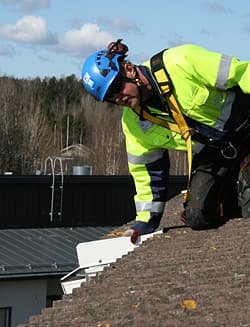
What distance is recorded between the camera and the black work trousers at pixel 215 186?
773 cm

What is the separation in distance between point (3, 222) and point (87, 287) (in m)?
15.9

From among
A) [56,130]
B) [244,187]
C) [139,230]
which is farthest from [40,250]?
[56,130]

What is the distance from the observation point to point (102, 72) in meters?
7.12

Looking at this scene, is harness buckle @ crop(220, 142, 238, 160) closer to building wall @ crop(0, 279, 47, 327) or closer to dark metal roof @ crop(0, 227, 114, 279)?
dark metal roof @ crop(0, 227, 114, 279)

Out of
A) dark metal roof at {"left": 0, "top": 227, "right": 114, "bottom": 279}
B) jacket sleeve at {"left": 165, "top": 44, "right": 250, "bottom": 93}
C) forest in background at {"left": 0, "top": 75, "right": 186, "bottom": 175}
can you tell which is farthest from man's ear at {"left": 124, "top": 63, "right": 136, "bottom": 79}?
forest in background at {"left": 0, "top": 75, "right": 186, "bottom": 175}

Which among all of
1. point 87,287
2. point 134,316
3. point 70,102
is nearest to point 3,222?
point 87,287

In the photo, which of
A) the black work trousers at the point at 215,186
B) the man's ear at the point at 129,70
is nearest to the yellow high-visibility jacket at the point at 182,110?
the man's ear at the point at 129,70

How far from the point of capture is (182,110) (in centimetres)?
727

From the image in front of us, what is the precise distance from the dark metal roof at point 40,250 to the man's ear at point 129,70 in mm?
12925

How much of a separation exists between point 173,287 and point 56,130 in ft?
226

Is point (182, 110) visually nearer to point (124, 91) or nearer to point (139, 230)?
point (124, 91)

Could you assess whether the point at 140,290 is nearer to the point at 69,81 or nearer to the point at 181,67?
the point at 181,67

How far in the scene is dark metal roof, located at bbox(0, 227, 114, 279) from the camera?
65.4 ft

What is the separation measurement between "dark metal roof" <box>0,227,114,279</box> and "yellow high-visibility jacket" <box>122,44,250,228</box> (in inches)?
467
